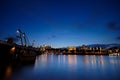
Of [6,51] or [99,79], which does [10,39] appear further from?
[99,79]

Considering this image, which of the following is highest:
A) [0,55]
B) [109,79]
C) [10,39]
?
[10,39]

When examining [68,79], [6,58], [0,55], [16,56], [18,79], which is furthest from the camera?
[16,56]

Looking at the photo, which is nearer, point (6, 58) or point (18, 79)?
point (18, 79)

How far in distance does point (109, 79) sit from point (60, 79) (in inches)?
315

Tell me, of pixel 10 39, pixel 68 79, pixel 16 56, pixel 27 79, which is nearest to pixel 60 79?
pixel 68 79

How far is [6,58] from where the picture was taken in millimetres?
53062

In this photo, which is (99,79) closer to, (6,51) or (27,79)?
(27,79)

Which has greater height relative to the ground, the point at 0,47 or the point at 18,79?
the point at 0,47

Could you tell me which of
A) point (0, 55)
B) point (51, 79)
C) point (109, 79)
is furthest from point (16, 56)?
point (109, 79)

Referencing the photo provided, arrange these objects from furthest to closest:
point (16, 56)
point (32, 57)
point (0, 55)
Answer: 1. point (16, 56)
2. point (32, 57)
3. point (0, 55)

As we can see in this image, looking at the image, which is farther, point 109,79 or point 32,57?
point 32,57

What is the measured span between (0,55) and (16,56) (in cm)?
1318

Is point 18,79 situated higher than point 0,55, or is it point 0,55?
point 0,55

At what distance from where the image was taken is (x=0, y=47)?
49781 millimetres
